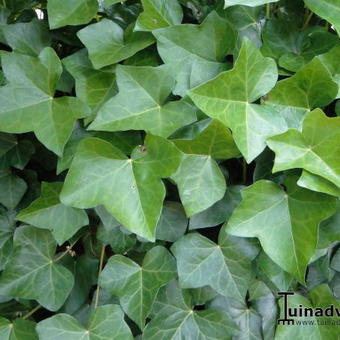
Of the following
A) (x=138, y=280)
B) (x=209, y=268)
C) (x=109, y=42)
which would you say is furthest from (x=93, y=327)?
(x=109, y=42)

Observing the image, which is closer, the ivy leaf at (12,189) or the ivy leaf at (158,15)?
the ivy leaf at (158,15)

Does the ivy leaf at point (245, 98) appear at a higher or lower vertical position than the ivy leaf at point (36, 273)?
higher

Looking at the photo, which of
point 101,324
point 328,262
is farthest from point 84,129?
point 328,262

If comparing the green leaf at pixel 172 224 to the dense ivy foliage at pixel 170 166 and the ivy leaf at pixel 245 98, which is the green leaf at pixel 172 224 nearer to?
the dense ivy foliage at pixel 170 166

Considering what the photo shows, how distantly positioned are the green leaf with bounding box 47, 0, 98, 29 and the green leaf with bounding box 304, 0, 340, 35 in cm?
31

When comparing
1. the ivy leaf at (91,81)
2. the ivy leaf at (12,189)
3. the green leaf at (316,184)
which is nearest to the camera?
the green leaf at (316,184)

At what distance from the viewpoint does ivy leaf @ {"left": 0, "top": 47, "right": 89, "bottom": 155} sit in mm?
607

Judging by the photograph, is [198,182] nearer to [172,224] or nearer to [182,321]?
[172,224]

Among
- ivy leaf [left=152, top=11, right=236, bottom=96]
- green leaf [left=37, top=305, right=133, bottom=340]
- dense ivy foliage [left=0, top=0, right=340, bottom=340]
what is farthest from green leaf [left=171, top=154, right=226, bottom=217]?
green leaf [left=37, top=305, right=133, bottom=340]

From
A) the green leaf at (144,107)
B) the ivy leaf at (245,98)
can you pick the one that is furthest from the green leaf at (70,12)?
the ivy leaf at (245,98)

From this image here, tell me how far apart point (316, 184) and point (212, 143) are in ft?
0.46

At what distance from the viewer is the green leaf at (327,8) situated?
1.91 ft

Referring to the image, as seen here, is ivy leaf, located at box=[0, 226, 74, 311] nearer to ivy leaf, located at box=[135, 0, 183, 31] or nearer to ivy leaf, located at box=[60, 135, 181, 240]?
ivy leaf, located at box=[60, 135, 181, 240]

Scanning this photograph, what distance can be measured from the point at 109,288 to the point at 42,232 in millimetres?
156
